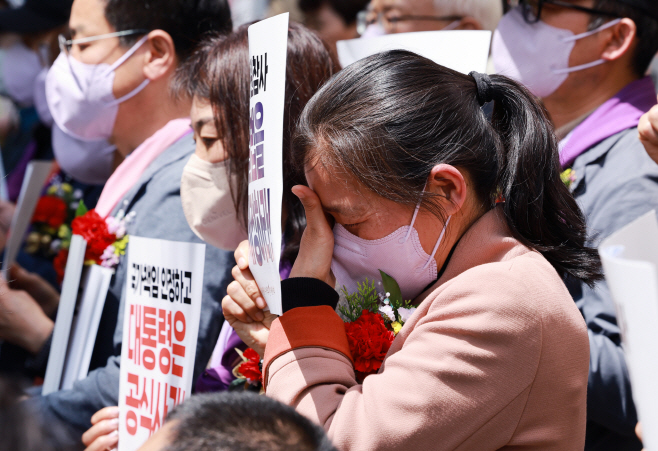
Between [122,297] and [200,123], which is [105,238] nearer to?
[122,297]

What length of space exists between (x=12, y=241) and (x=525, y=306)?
2.50m

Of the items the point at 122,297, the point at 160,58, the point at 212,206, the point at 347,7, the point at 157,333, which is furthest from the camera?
the point at 347,7

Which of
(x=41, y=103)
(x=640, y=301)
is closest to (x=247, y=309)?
(x=640, y=301)

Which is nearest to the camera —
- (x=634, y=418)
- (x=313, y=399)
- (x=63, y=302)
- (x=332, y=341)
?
(x=313, y=399)

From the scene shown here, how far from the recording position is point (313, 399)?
170 cm

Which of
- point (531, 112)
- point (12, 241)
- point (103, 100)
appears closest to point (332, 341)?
point (531, 112)

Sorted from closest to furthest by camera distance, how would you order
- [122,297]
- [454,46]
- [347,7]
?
1. [454,46]
2. [122,297]
3. [347,7]

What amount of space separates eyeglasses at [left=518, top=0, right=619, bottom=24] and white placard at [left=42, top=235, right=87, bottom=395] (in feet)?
7.59

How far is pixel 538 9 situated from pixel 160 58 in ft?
6.18

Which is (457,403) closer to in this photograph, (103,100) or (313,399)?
(313,399)

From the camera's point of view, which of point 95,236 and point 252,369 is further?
point 95,236

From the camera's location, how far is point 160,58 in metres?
3.59

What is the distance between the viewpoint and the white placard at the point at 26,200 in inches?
121

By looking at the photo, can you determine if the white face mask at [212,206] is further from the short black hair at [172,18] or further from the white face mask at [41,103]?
the white face mask at [41,103]
